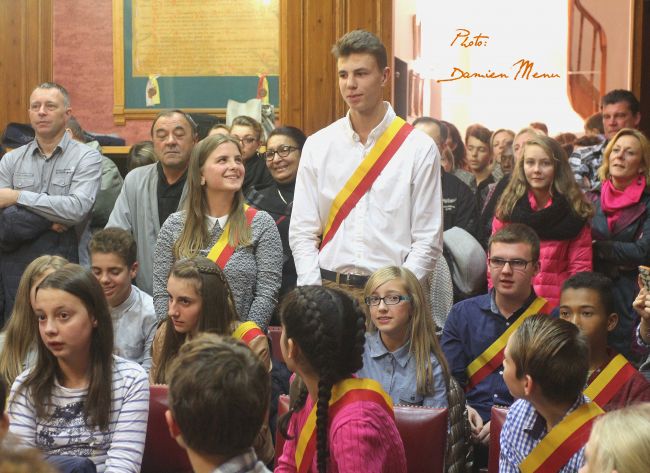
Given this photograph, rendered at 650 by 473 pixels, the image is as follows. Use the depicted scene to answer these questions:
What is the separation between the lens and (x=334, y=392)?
8.61ft

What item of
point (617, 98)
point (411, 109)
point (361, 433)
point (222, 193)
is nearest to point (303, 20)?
point (411, 109)

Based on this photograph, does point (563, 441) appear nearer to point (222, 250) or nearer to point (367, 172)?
point (367, 172)

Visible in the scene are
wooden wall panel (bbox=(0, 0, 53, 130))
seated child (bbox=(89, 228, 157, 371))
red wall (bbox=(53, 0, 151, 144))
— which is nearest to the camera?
seated child (bbox=(89, 228, 157, 371))

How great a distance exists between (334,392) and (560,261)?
2221 mm

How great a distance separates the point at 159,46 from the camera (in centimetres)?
724

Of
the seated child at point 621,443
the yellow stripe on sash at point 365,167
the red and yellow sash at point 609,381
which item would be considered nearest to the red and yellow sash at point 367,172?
the yellow stripe on sash at point 365,167

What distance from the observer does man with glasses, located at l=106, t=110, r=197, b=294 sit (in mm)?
4785

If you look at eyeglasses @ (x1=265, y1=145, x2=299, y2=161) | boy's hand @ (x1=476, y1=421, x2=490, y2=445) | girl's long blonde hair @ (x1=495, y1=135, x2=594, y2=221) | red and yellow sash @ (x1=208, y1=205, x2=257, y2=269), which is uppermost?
eyeglasses @ (x1=265, y1=145, x2=299, y2=161)

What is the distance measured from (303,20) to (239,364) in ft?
15.4

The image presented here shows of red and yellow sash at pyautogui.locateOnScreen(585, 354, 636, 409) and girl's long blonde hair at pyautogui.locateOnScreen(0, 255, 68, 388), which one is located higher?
girl's long blonde hair at pyautogui.locateOnScreen(0, 255, 68, 388)

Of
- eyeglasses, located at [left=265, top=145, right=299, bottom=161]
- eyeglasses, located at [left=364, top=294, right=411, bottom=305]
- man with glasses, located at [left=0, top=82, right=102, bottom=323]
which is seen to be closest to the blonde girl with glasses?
eyeglasses, located at [left=364, top=294, right=411, bottom=305]

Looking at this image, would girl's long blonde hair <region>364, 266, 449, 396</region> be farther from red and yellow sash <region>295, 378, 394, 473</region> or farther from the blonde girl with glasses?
red and yellow sash <region>295, 378, 394, 473</region>

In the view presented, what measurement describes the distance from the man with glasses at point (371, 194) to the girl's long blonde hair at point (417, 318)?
0.14 metres

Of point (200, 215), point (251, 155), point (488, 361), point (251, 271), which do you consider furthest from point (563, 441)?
point (251, 155)
